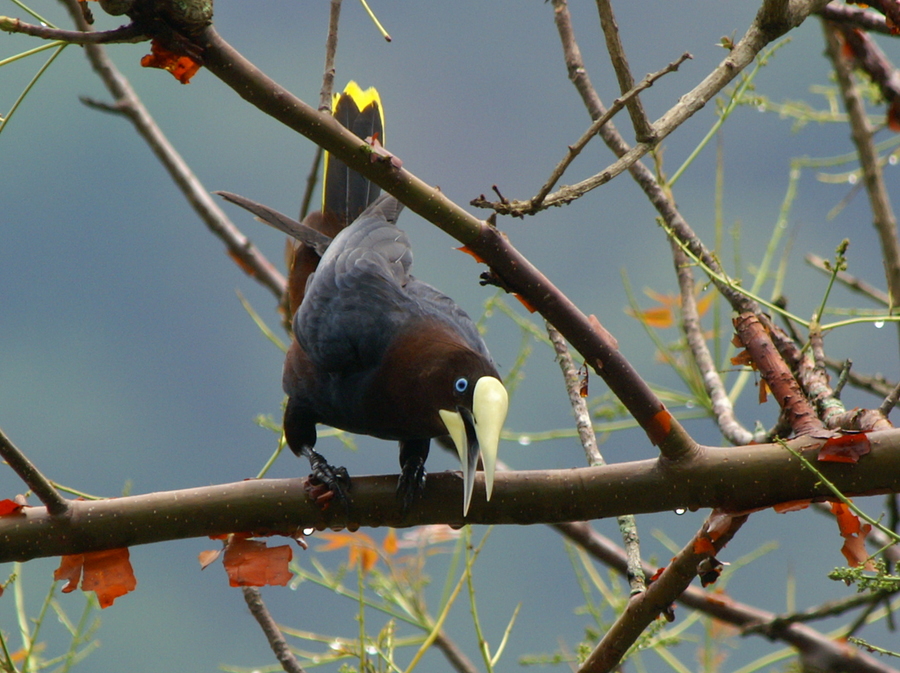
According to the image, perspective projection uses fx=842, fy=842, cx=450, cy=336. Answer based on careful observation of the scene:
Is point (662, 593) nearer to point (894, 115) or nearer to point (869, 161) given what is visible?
point (869, 161)

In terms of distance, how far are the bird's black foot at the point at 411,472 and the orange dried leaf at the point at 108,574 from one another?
0.63 m

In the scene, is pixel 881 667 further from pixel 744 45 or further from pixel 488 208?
pixel 488 208

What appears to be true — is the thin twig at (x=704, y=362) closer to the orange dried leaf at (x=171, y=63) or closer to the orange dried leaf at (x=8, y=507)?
the orange dried leaf at (x=171, y=63)

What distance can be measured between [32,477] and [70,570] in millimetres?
329

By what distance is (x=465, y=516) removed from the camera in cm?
193

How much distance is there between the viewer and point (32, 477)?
169 centimetres

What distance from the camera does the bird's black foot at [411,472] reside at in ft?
6.54

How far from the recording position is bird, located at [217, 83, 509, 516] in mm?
2066

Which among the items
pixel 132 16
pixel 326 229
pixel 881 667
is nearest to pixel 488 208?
pixel 132 16

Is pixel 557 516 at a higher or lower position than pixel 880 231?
lower

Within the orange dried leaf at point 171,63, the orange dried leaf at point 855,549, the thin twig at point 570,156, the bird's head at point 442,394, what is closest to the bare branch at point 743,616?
the orange dried leaf at point 855,549

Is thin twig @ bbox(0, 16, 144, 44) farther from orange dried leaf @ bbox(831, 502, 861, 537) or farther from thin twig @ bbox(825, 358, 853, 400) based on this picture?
orange dried leaf @ bbox(831, 502, 861, 537)

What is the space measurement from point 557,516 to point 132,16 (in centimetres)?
130

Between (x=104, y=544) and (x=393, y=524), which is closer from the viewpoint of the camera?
(x=104, y=544)
